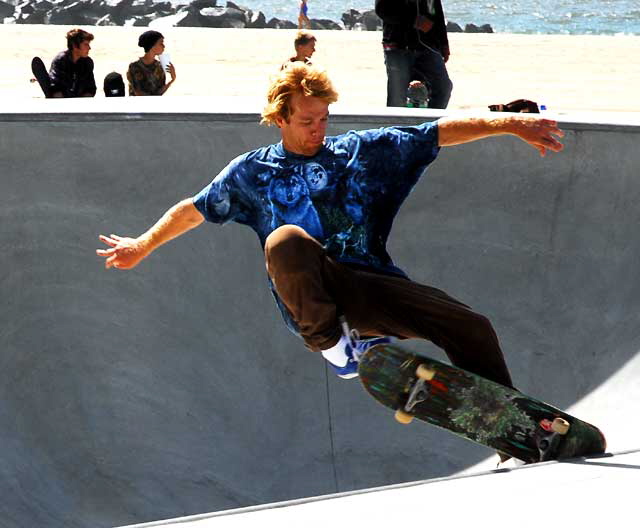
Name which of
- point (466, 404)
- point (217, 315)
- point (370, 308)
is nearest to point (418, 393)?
point (466, 404)

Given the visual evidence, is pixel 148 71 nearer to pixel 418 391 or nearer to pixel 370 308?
Answer: pixel 370 308

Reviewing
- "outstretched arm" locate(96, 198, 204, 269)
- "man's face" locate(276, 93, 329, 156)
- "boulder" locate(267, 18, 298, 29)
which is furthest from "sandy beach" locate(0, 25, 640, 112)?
"man's face" locate(276, 93, 329, 156)

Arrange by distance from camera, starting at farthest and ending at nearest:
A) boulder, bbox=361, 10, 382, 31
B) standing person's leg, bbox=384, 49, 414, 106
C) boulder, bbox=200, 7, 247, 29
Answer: boulder, bbox=361, 10, 382, 31 < boulder, bbox=200, 7, 247, 29 < standing person's leg, bbox=384, 49, 414, 106

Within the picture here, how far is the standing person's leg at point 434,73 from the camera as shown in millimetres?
7863

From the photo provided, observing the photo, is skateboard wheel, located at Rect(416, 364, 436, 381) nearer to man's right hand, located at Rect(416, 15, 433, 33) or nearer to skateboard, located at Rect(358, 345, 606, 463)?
skateboard, located at Rect(358, 345, 606, 463)

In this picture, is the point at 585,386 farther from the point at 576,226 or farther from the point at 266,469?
the point at 266,469

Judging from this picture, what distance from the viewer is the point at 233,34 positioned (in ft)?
93.0

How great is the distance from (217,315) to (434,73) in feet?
9.64

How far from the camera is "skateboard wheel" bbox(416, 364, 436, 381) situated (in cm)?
387

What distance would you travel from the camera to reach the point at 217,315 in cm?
595

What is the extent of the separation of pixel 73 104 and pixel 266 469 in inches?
98.3

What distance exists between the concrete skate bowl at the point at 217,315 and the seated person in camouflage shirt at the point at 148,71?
3707 mm

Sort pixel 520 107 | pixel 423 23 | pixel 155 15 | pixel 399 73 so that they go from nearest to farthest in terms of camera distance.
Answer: pixel 520 107
pixel 423 23
pixel 399 73
pixel 155 15

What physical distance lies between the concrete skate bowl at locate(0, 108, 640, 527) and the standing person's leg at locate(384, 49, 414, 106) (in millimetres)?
1995
